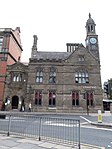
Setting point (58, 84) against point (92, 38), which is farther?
point (92, 38)

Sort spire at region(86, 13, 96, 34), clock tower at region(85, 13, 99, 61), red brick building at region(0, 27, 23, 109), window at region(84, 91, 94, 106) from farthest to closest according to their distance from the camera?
1. spire at region(86, 13, 96, 34)
2. clock tower at region(85, 13, 99, 61)
3. red brick building at region(0, 27, 23, 109)
4. window at region(84, 91, 94, 106)

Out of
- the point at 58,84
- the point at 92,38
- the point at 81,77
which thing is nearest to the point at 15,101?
the point at 58,84

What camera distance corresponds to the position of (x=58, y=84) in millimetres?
32812

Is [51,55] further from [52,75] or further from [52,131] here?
[52,131]

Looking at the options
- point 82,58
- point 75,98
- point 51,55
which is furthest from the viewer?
point 51,55

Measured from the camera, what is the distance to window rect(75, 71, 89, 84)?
3312 centimetres

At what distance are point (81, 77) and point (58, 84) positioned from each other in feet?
16.6

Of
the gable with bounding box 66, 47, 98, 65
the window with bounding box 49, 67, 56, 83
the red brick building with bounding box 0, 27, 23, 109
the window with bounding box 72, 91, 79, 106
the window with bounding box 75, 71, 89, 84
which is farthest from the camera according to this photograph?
the gable with bounding box 66, 47, 98, 65

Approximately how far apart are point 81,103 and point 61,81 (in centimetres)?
598

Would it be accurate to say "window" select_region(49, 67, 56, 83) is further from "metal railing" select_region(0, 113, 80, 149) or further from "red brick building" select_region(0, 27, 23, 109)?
"metal railing" select_region(0, 113, 80, 149)

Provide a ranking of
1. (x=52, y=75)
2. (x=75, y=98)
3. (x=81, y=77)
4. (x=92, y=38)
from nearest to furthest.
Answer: (x=75, y=98)
(x=81, y=77)
(x=52, y=75)
(x=92, y=38)

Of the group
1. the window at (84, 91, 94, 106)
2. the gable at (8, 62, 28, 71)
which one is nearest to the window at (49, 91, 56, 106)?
the window at (84, 91, 94, 106)

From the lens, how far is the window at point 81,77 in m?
33.1

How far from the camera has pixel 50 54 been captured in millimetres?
38000
